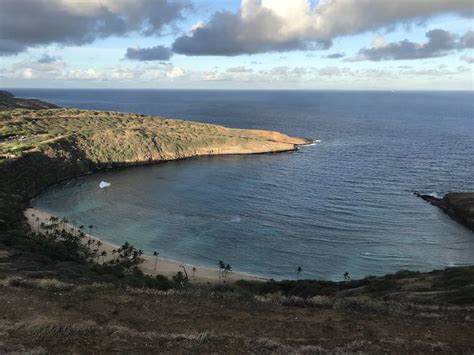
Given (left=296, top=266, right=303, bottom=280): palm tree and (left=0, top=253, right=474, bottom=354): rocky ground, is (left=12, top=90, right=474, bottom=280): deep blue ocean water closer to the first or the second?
(left=296, top=266, right=303, bottom=280): palm tree

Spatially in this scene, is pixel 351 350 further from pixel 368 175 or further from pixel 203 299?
pixel 368 175

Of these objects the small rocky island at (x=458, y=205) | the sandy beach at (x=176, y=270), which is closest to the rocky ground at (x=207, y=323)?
the sandy beach at (x=176, y=270)

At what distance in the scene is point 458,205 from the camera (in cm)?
7644

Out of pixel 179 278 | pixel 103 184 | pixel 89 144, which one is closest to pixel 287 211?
pixel 179 278

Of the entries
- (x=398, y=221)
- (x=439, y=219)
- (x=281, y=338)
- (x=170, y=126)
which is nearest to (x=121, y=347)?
(x=281, y=338)

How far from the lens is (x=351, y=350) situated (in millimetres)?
14922

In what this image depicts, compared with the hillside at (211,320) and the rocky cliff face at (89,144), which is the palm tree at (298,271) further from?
the rocky cliff face at (89,144)

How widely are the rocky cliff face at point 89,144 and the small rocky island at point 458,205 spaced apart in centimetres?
6739

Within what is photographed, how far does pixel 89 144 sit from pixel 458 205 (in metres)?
93.3

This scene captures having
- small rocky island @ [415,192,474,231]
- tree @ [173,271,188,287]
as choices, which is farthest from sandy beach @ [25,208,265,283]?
small rocky island @ [415,192,474,231]

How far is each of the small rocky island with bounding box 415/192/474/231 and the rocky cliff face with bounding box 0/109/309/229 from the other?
6739 cm

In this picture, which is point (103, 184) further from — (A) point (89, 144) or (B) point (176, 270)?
(B) point (176, 270)

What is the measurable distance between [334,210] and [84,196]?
49362 mm

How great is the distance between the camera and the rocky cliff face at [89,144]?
9131 cm
